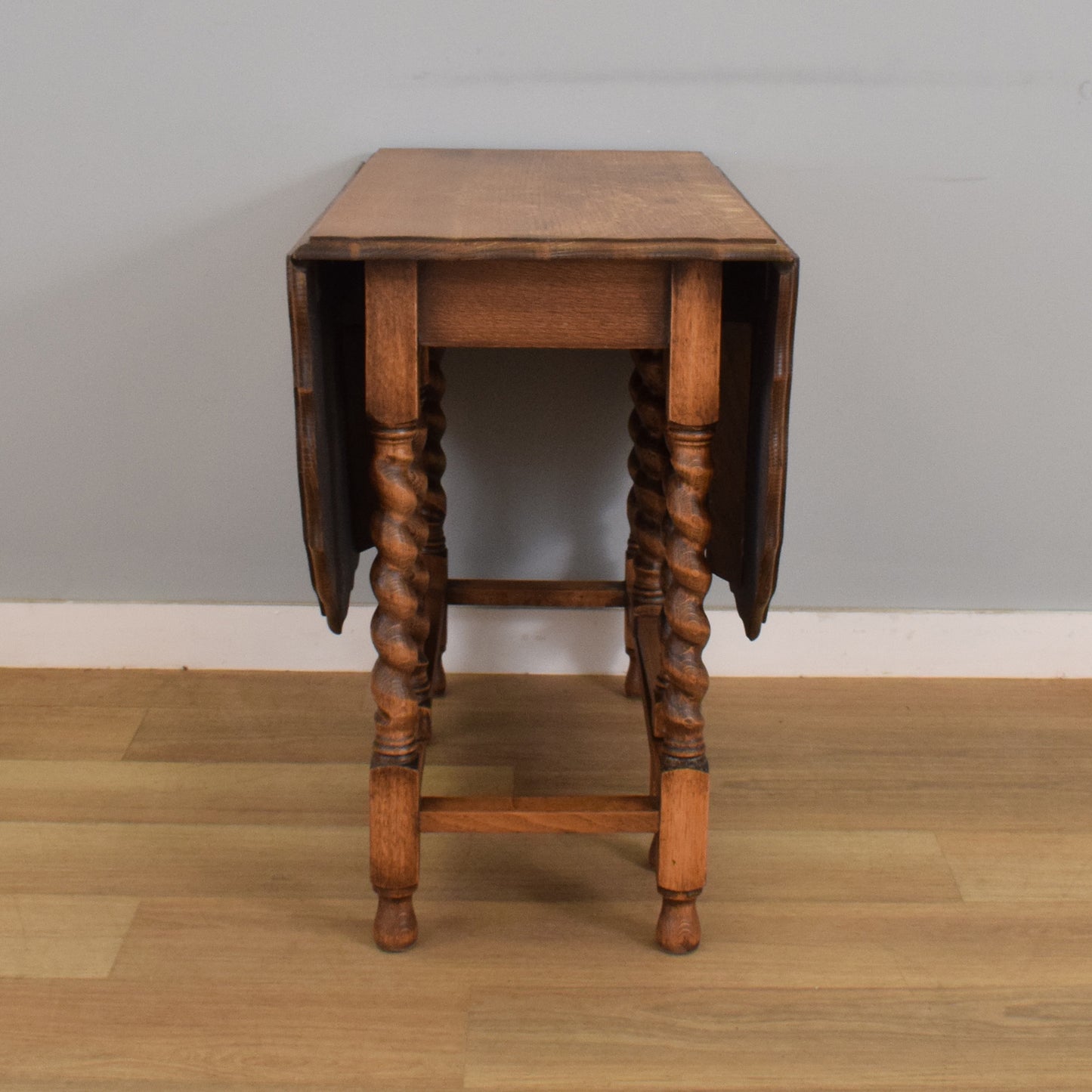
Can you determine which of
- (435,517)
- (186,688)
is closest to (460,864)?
(435,517)

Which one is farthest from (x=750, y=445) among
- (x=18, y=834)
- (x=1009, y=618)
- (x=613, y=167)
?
(x=18, y=834)

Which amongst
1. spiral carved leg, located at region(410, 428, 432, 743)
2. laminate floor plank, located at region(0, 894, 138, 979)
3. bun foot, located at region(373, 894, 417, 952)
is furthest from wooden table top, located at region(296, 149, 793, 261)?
laminate floor plank, located at region(0, 894, 138, 979)

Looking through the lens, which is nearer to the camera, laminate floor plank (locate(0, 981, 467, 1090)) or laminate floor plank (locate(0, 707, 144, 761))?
laminate floor plank (locate(0, 981, 467, 1090))

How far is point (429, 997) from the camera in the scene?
1.56 meters

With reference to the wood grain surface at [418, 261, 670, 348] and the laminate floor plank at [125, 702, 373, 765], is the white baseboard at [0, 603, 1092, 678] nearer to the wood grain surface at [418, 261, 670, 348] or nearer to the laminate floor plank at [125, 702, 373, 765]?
the laminate floor plank at [125, 702, 373, 765]

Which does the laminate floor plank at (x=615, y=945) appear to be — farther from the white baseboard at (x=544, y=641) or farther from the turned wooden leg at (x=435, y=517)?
the white baseboard at (x=544, y=641)

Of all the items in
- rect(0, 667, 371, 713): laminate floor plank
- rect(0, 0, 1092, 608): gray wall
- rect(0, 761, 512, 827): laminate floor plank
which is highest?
rect(0, 0, 1092, 608): gray wall

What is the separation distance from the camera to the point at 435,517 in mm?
2166

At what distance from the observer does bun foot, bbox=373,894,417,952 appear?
163 cm

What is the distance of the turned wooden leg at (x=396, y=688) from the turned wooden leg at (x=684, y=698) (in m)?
0.30

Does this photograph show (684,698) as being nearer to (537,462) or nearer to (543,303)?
(543,303)

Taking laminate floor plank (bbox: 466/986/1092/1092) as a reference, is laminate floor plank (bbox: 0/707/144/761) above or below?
below

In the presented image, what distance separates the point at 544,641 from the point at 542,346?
97 cm

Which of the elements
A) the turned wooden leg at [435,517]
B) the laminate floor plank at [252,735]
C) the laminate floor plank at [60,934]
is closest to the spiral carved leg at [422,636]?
the turned wooden leg at [435,517]
